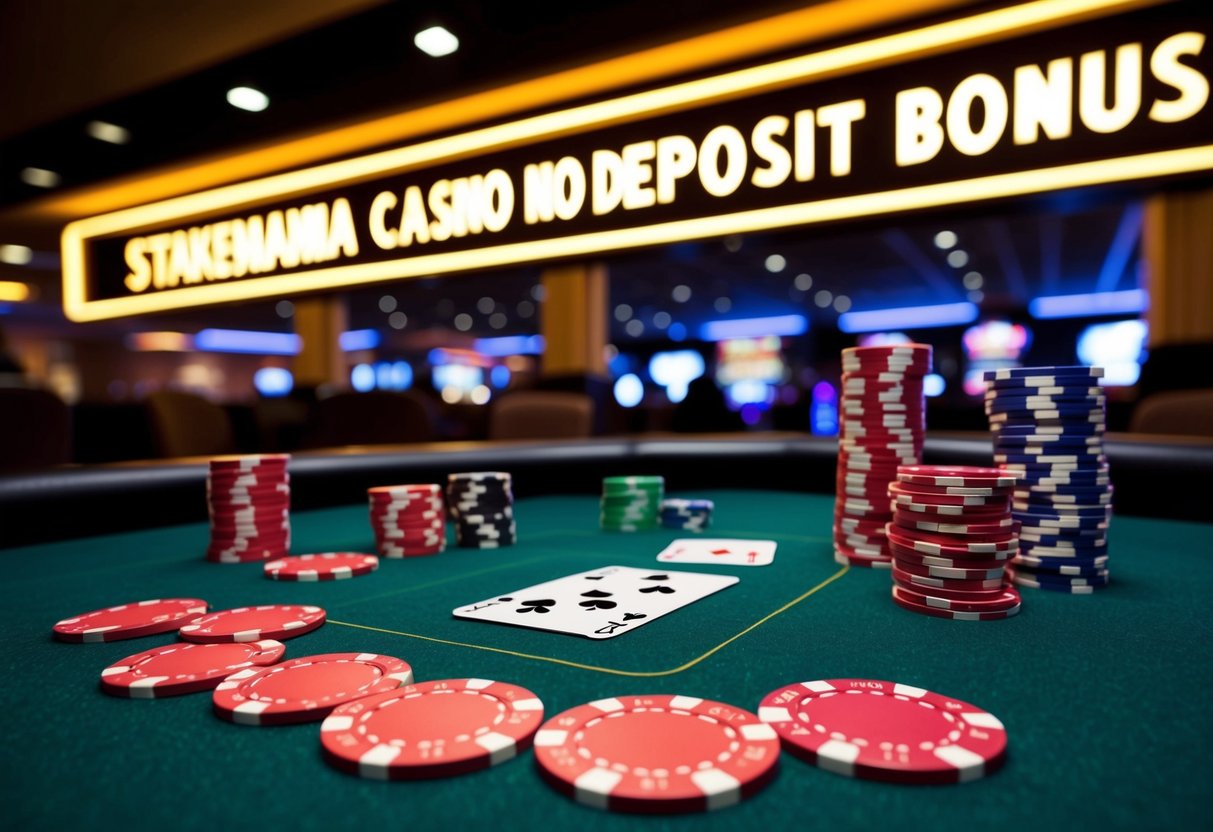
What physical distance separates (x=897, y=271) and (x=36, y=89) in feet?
36.9

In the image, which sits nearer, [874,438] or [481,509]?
[874,438]

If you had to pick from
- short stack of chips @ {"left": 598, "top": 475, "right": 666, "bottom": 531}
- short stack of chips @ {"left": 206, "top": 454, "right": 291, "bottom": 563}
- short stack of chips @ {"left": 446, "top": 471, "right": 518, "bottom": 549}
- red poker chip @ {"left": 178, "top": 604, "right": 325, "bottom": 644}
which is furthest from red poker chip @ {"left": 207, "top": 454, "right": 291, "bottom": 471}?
short stack of chips @ {"left": 598, "top": 475, "right": 666, "bottom": 531}

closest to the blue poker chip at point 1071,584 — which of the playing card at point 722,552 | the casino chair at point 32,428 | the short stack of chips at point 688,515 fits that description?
the playing card at point 722,552

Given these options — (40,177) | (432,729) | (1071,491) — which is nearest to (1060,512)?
A: (1071,491)

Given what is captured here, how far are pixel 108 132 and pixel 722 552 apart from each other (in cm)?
444

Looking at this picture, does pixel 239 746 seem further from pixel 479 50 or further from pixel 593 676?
pixel 479 50

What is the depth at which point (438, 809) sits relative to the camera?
0.59m

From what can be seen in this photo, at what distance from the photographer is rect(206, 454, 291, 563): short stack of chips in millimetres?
1617

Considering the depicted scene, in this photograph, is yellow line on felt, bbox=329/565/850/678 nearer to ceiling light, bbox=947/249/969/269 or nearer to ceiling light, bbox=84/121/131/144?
ceiling light, bbox=84/121/131/144

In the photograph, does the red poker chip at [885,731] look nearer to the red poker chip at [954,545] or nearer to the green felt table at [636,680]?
the green felt table at [636,680]

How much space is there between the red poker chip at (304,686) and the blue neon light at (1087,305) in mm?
17064

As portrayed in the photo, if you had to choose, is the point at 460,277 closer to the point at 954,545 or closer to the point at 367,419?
the point at 367,419

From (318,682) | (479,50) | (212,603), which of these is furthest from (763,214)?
(318,682)

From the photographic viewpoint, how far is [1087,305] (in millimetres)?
15172
